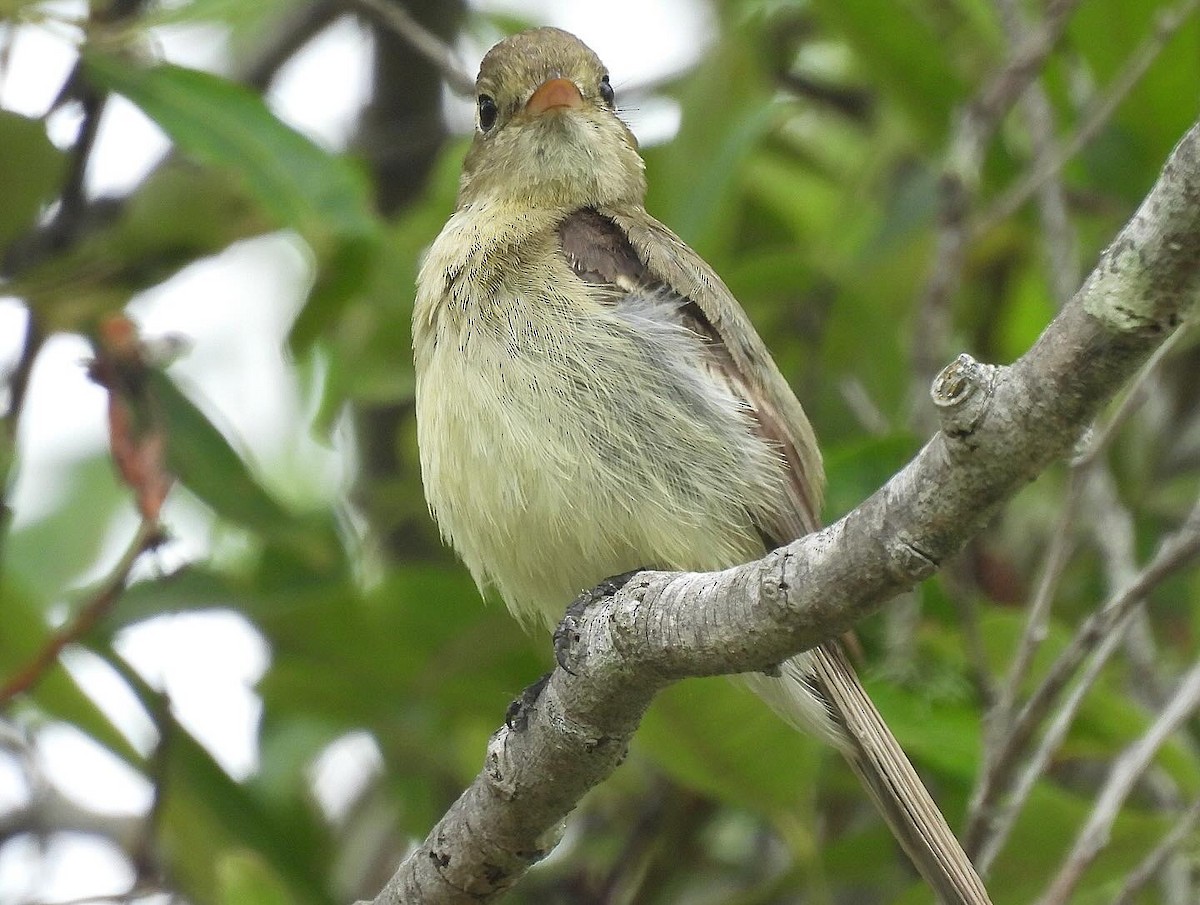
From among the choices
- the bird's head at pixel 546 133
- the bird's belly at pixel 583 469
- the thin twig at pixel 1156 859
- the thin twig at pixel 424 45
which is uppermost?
the thin twig at pixel 424 45

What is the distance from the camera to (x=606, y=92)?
4984mm

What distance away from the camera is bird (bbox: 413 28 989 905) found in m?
3.70

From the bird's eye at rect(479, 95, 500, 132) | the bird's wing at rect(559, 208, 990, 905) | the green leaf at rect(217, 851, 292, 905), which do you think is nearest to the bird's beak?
the bird's eye at rect(479, 95, 500, 132)

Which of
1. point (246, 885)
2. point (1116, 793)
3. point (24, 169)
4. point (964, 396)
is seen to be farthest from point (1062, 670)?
point (24, 169)

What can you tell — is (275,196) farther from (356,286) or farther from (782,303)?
(782,303)

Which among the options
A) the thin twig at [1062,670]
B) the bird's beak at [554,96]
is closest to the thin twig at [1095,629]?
the thin twig at [1062,670]

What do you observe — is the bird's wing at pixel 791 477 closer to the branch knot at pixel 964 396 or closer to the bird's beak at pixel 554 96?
→ the bird's beak at pixel 554 96

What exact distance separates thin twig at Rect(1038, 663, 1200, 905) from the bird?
26 cm

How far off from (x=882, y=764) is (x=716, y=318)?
3.76 feet

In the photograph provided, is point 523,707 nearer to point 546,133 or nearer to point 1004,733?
point 1004,733

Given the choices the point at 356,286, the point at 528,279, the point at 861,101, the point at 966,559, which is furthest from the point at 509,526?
the point at 861,101

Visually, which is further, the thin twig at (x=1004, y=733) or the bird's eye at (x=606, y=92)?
the bird's eye at (x=606, y=92)

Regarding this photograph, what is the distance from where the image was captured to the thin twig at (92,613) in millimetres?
3650

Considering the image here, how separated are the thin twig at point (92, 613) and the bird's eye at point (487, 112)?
5.55 feet
